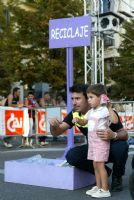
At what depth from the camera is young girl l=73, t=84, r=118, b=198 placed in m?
5.26

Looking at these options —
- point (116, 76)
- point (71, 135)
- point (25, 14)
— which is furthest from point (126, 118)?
point (116, 76)

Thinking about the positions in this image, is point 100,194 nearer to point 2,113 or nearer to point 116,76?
point 2,113

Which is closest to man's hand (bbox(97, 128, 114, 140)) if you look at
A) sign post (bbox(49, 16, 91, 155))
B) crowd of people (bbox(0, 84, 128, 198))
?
crowd of people (bbox(0, 84, 128, 198))

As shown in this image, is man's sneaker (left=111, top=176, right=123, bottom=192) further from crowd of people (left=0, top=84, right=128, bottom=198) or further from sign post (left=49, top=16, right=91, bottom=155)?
sign post (left=49, top=16, right=91, bottom=155)

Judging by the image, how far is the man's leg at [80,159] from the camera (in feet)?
18.7

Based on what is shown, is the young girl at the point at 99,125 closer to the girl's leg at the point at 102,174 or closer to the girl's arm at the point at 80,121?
the girl's leg at the point at 102,174

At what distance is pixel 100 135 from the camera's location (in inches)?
205

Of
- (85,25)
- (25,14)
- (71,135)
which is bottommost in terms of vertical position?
(71,135)

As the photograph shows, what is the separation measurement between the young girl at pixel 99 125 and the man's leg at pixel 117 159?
0.16 m

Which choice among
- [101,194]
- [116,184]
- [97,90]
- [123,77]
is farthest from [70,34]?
[123,77]

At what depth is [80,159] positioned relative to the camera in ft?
18.7

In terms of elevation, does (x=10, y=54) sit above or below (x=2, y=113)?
above

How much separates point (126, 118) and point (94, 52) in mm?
5032

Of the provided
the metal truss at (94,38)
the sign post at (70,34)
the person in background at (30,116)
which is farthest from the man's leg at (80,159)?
the metal truss at (94,38)
